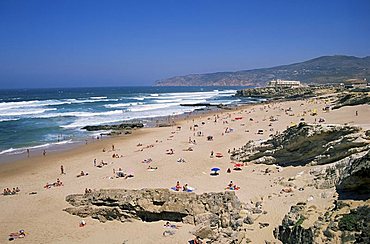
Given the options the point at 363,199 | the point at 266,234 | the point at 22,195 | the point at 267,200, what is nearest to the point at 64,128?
the point at 22,195

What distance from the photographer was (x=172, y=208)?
32.3 ft

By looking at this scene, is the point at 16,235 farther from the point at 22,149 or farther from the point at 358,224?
the point at 22,149

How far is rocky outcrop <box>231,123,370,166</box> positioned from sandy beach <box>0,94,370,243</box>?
60 cm

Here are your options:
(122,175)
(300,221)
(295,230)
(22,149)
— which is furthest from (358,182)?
(22,149)

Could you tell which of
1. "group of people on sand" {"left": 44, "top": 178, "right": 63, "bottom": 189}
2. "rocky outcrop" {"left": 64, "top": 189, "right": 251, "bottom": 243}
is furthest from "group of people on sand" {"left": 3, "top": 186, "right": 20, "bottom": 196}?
"rocky outcrop" {"left": 64, "top": 189, "right": 251, "bottom": 243}

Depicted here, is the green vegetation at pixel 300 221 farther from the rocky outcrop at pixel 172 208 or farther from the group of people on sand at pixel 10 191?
the group of people on sand at pixel 10 191

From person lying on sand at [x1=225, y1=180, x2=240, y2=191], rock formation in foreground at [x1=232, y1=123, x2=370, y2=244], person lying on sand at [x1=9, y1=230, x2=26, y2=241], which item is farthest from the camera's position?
person lying on sand at [x1=225, y1=180, x2=240, y2=191]

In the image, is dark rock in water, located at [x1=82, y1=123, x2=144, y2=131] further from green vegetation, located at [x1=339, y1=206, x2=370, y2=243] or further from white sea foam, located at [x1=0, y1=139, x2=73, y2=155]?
green vegetation, located at [x1=339, y1=206, x2=370, y2=243]

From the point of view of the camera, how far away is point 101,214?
1070cm

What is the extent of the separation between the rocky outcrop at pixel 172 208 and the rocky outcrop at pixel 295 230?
1843mm

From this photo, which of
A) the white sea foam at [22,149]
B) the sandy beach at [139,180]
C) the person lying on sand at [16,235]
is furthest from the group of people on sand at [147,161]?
the white sea foam at [22,149]

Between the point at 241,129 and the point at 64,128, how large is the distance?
63.0 ft

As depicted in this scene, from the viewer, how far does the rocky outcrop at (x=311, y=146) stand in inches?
448

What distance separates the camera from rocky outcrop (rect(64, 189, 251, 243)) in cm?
880
